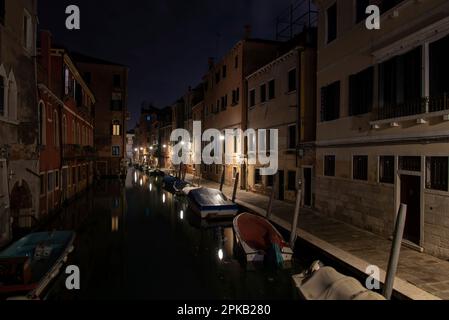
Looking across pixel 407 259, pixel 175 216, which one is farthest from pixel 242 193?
pixel 407 259

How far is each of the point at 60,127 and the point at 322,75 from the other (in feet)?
45.1

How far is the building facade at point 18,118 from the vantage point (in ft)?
35.6

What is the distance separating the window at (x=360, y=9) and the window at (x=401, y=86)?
2286 millimetres

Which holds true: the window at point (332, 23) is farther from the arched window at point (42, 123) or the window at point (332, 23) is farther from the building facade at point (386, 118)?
the arched window at point (42, 123)

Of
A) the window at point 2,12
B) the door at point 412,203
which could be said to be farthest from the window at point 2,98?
the door at point 412,203

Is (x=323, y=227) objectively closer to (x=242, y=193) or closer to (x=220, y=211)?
(x=220, y=211)

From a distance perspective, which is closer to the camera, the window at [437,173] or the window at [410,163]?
the window at [437,173]

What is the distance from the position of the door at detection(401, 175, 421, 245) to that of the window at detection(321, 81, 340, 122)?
4.44 meters

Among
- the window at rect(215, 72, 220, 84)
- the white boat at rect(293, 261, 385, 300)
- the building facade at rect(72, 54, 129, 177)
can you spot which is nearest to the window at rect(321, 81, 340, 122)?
the white boat at rect(293, 261, 385, 300)

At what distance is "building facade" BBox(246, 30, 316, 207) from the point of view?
1701cm

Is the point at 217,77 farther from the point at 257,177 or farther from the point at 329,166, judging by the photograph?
the point at 329,166

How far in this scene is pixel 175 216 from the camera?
66.0ft
